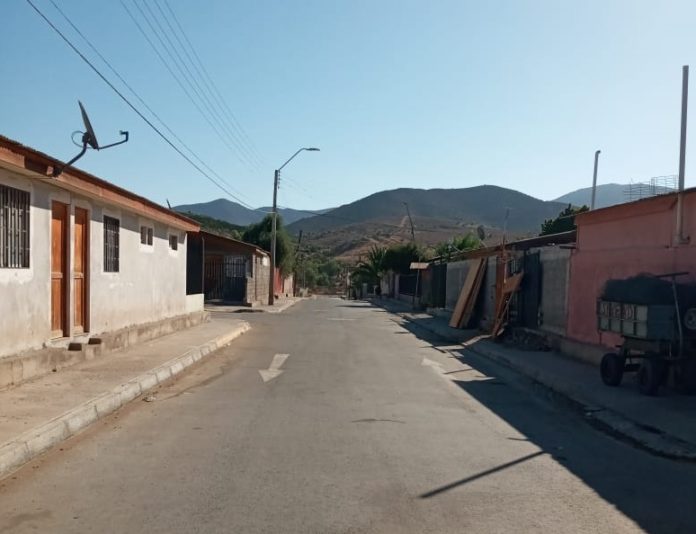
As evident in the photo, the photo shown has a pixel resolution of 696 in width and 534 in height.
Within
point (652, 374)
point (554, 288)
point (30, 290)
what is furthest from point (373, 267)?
point (652, 374)

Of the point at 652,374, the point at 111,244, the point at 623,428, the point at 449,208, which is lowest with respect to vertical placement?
the point at 623,428

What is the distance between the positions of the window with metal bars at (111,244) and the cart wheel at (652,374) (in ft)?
34.8

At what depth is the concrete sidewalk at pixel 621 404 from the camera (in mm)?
8130

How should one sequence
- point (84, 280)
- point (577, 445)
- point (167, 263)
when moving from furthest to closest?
1. point (167, 263)
2. point (84, 280)
3. point (577, 445)

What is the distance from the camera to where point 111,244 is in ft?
50.2

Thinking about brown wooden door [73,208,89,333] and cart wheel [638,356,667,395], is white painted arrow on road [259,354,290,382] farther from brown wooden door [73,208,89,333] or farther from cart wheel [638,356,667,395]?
cart wheel [638,356,667,395]

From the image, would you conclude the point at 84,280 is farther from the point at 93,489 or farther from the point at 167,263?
the point at 93,489

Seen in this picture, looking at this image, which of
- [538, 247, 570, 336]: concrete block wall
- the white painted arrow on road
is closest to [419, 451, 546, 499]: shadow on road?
the white painted arrow on road

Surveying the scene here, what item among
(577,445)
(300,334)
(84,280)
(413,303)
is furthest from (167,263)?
(413,303)

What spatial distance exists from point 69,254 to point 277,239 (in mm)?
45036

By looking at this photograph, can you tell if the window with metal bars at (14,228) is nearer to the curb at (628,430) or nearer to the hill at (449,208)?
the curb at (628,430)

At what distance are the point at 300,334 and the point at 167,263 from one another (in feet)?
15.7

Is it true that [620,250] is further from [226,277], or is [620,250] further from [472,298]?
[226,277]

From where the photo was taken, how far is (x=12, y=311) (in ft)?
34.0
